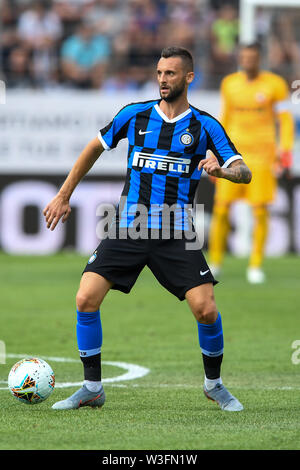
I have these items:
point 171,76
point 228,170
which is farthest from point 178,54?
point 228,170

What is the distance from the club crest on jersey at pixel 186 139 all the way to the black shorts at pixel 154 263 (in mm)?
573

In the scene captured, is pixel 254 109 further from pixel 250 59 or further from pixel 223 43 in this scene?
pixel 223 43

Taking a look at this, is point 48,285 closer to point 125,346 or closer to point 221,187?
point 221,187

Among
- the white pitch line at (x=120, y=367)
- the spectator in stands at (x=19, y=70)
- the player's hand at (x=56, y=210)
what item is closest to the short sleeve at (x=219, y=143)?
the player's hand at (x=56, y=210)

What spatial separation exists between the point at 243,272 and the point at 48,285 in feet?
9.43

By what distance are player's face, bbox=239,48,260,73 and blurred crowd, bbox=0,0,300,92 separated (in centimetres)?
475

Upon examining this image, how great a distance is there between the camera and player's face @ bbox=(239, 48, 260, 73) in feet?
36.6

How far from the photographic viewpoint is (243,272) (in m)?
13.0

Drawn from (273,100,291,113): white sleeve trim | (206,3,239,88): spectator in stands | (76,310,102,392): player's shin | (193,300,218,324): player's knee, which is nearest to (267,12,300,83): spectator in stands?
(206,3,239,88): spectator in stands

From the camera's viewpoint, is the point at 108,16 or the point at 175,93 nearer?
the point at 175,93

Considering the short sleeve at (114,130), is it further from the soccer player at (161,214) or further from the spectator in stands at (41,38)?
the spectator in stands at (41,38)

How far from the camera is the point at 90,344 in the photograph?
5.45m

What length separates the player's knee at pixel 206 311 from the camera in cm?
533

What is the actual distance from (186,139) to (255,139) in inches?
254
